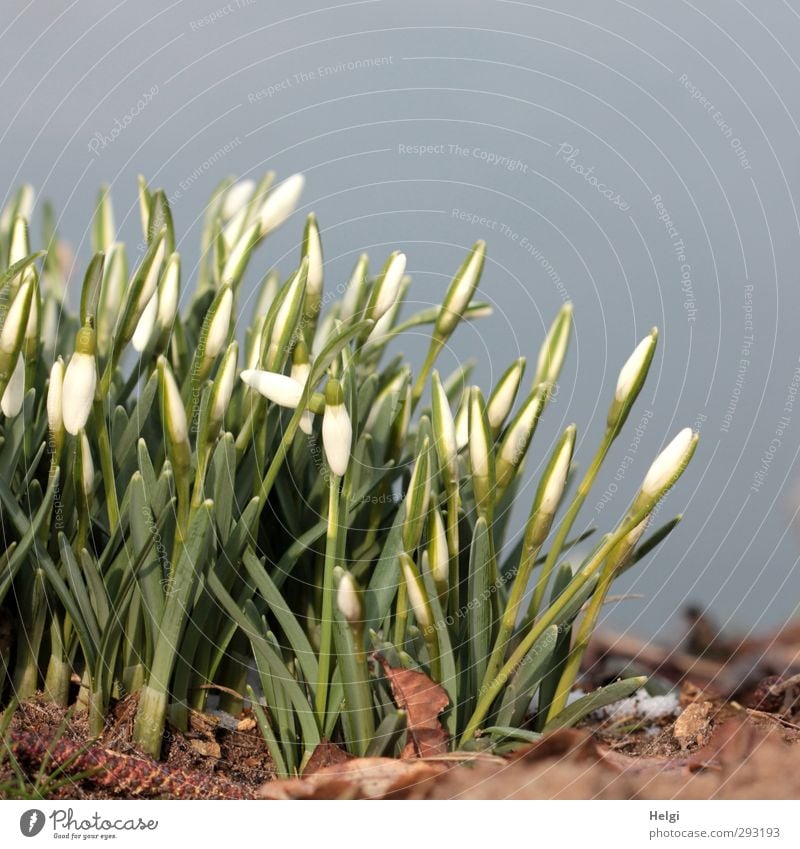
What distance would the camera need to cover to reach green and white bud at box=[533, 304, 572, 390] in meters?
0.88

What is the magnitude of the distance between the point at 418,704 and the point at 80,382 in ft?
1.13

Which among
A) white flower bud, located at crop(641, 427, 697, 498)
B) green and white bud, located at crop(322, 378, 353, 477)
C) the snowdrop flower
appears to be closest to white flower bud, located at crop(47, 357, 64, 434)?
the snowdrop flower

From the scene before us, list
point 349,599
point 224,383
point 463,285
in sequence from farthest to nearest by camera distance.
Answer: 1. point 463,285
2. point 224,383
3. point 349,599

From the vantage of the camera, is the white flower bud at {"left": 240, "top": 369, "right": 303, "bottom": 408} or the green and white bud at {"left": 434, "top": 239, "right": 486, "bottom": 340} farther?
the green and white bud at {"left": 434, "top": 239, "right": 486, "bottom": 340}

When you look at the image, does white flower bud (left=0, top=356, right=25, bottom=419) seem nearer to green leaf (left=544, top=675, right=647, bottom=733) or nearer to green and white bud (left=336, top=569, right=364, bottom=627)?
green and white bud (left=336, top=569, right=364, bottom=627)

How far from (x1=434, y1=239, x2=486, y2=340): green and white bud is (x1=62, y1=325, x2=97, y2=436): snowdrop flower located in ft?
0.99

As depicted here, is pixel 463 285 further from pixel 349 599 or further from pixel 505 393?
pixel 349 599

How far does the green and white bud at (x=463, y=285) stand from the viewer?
0.85 m

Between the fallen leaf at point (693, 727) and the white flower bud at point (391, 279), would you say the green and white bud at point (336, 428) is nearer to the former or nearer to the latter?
the white flower bud at point (391, 279)

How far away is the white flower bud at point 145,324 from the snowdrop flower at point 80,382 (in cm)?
13

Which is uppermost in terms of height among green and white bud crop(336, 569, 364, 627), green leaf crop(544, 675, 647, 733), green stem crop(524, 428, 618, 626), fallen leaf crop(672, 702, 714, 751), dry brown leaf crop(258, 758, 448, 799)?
green stem crop(524, 428, 618, 626)

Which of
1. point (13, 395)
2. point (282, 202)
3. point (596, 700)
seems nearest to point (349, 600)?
point (596, 700)

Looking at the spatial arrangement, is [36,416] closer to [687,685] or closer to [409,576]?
[409,576]

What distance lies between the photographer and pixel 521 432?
2.45 ft
